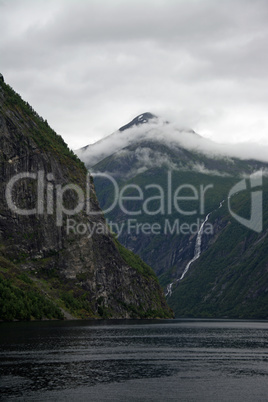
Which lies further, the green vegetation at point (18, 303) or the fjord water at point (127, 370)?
the green vegetation at point (18, 303)

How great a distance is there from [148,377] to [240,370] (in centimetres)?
1650

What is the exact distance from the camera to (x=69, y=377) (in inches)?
3049

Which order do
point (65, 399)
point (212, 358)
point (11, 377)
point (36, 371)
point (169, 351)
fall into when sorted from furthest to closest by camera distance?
point (169, 351), point (212, 358), point (36, 371), point (11, 377), point (65, 399)

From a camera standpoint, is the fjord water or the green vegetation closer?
the fjord water

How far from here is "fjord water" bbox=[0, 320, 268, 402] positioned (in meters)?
66.3

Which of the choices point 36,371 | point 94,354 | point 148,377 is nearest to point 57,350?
point 94,354

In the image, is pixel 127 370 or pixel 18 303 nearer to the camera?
pixel 127 370

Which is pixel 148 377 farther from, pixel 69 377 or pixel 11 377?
pixel 11 377

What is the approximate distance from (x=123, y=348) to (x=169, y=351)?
408 inches

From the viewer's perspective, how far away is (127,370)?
8525cm

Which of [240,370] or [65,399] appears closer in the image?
[65,399]

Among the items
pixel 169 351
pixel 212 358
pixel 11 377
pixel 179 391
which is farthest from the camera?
pixel 169 351

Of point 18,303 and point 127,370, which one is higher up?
point 18,303

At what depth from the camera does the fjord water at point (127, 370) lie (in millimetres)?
66312
